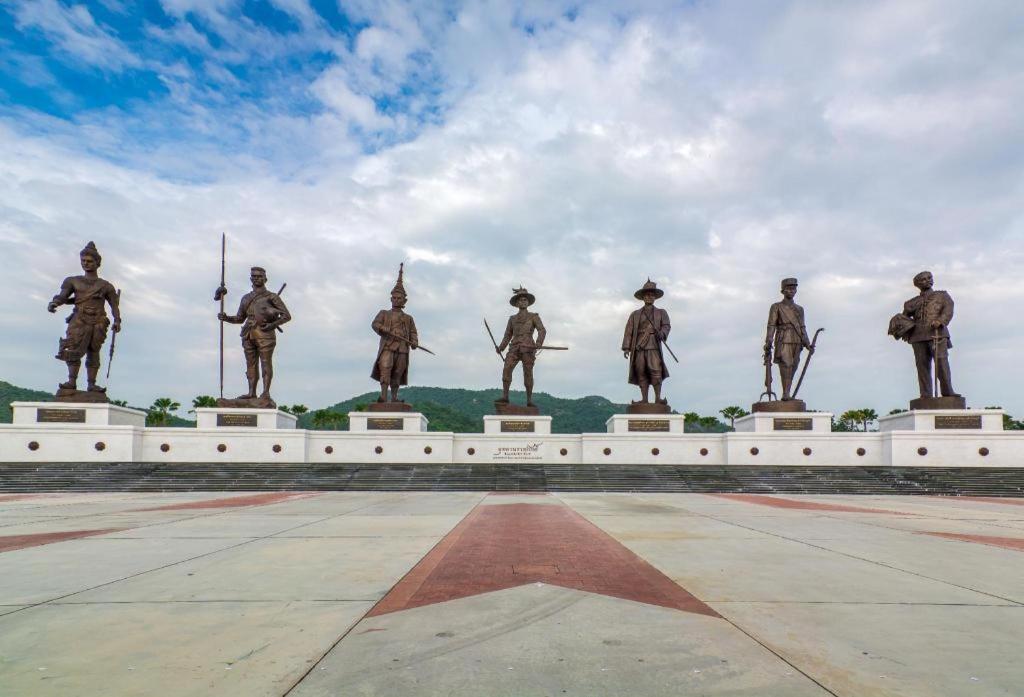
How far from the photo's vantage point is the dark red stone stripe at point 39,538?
19.2 feet

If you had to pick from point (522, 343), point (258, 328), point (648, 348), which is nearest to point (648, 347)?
point (648, 348)

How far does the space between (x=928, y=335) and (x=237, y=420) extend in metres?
24.8

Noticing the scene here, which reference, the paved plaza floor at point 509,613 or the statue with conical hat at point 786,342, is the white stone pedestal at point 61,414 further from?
the statue with conical hat at point 786,342

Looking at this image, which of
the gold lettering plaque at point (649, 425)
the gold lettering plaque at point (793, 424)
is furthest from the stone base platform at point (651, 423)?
the gold lettering plaque at point (793, 424)

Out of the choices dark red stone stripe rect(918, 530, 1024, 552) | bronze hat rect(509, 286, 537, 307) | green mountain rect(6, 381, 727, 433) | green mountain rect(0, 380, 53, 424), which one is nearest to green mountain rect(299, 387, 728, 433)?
green mountain rect(6, 381, 727, 433)

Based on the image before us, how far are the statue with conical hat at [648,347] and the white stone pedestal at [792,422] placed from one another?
337cm

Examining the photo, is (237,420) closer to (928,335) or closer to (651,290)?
(651,290)

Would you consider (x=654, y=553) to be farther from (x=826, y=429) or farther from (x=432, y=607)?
(x=826, y=429)

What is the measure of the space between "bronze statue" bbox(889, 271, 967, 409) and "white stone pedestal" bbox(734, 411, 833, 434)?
10.9ft

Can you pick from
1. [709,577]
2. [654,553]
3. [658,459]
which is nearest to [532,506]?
[654,553]

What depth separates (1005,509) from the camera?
1129 cm

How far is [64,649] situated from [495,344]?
21.3 meters

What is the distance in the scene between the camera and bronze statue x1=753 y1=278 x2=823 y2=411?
22.7 metres

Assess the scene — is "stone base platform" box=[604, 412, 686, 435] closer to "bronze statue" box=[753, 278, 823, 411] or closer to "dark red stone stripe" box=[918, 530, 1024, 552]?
"bronze statue" box=[753, 278, 823, 411]
